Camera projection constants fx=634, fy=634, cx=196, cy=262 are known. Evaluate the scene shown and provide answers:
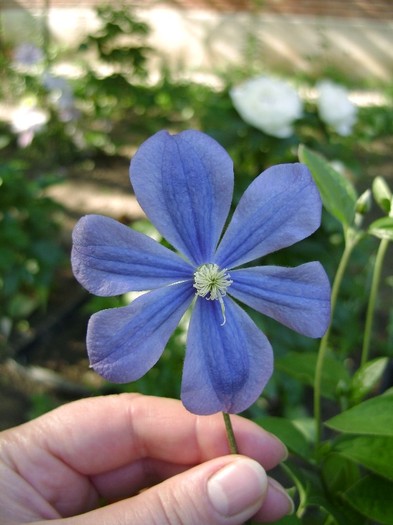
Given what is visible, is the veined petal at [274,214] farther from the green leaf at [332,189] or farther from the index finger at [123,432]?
the index finger at [123,432]

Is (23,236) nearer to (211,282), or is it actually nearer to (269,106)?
(269,106)

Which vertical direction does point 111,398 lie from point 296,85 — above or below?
above

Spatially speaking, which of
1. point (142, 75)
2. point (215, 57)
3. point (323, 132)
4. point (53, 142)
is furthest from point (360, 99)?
point (323, 132)

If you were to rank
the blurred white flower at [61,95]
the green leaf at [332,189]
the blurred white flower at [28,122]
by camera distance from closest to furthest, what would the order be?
the green leaf at [332,189] → the blurred white flower at [28,122] → the blurred white flower at [61,95]

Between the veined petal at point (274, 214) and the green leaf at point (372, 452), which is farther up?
the veined petal at point (274, 214)

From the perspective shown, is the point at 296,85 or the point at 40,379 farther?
the point at 296,85

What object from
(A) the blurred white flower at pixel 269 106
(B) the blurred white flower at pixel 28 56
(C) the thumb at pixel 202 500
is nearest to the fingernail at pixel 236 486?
(C) the thumb at pixel 202 500

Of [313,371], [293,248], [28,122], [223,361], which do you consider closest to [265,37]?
[28,122]

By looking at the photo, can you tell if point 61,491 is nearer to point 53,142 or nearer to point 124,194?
point 124,194
